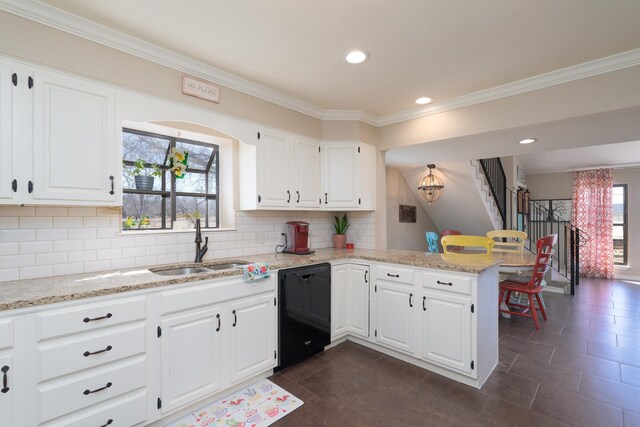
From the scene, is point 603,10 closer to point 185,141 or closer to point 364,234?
point 364,234

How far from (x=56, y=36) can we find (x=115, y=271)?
Answer: 1545mm

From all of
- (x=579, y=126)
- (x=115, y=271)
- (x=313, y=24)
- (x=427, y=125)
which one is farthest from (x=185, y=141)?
(x=579, y=126)

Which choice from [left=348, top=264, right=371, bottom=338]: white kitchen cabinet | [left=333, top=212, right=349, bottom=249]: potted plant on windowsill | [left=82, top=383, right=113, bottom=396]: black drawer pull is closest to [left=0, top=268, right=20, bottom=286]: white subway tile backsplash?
[left=82, top=383, right=113, bottom=396]: black drawer pull

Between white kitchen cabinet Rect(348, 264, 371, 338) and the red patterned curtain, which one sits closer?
white kitchen cabinet Rect(348, 264, 371, 338)

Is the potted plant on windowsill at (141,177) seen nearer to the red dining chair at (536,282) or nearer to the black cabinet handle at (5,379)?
the black cabinet handle at (5,379)

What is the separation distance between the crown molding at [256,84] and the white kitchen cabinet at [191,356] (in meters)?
1.87

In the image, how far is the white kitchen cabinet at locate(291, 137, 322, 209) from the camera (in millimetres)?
3217

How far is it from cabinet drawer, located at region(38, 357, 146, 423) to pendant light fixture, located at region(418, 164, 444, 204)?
4752 millimetres

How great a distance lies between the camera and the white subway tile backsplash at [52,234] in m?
1.93

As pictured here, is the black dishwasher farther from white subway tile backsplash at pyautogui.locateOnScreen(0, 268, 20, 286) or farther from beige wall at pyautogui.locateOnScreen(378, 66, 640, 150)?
beige wall at pyautogui.locateOnScreen(378, 66, 640, 150)

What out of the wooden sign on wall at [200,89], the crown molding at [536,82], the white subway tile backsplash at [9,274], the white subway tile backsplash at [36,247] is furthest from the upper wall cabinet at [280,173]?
the white subway tile backsplash at [9,274]

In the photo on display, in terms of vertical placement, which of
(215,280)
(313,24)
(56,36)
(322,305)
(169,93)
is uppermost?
(313,24)

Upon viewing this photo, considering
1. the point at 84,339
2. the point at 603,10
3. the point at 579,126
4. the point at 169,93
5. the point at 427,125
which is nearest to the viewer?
the point at 84,339

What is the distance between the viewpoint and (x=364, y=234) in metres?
3.74
